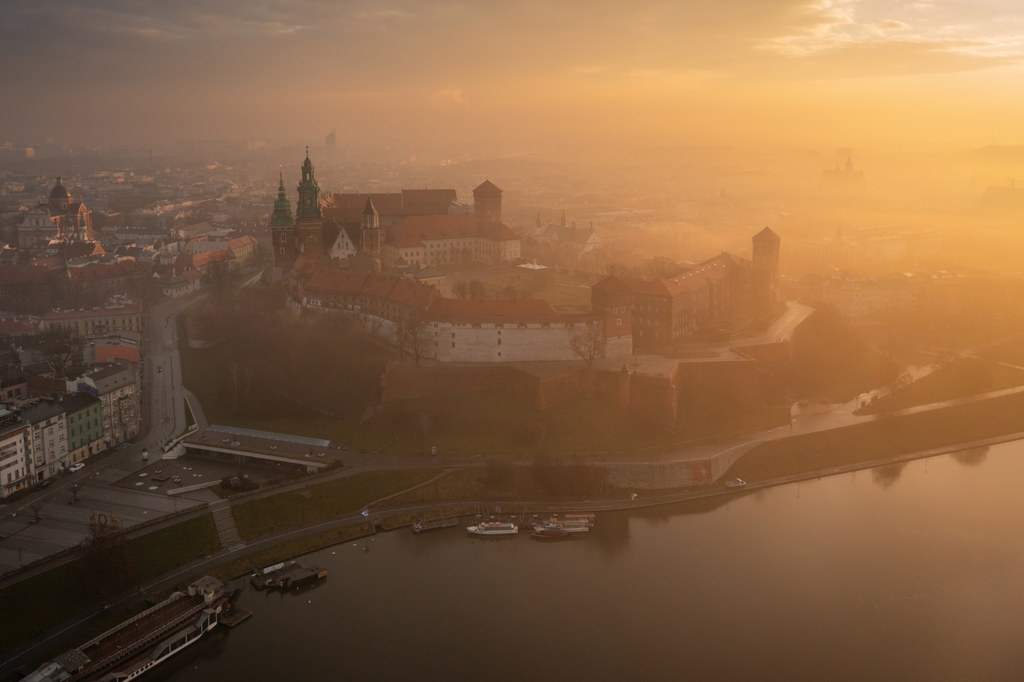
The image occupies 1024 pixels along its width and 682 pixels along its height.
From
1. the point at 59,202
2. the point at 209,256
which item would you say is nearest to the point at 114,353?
the point at 209,256

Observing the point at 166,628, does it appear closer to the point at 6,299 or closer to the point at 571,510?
the point at 571,510

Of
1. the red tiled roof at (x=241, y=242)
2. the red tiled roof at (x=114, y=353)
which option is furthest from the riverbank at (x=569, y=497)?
the red tiled roof at (x=241, y=242)

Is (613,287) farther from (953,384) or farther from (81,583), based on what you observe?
(81,583)

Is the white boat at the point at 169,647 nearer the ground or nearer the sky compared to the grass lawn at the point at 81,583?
nearer the ground

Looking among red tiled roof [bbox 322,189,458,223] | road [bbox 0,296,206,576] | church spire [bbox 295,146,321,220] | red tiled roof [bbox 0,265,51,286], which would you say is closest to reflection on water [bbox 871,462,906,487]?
road [bbox 0,296,206,576]

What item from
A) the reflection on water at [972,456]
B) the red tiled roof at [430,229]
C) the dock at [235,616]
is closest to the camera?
the dock at [235,616]

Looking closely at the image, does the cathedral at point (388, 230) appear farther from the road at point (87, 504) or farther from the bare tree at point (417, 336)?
the road at point (87, 504)

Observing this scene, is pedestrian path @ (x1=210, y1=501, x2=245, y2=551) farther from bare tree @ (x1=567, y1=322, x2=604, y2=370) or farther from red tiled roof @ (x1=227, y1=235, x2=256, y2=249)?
red tiled roof @ (x1=227, y1=235, x2=256, y2=249)
